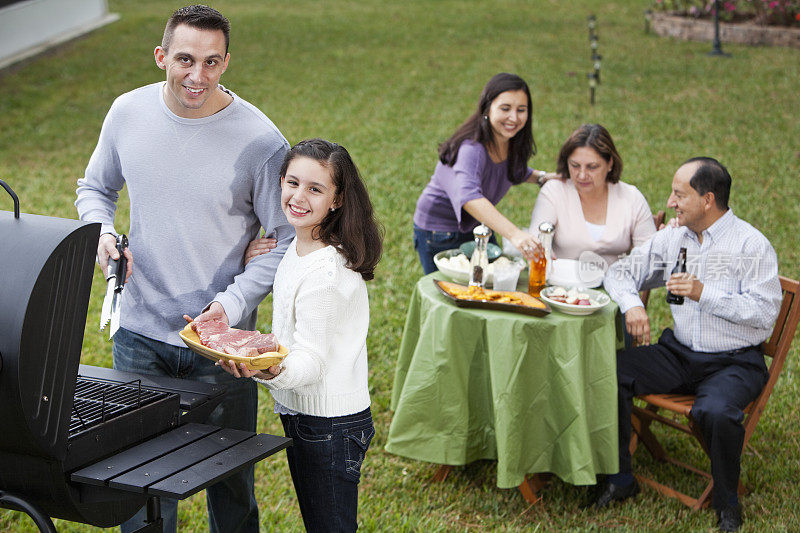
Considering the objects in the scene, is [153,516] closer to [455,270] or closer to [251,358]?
[251,358]

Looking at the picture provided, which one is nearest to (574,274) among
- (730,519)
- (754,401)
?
(754,401)

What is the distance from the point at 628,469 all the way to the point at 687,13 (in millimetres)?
17553

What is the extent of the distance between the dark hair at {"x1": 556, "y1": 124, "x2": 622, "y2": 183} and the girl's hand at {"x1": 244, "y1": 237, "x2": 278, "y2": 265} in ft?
7.04

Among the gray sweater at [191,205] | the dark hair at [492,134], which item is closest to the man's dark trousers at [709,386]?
the dark hair at [492,134]

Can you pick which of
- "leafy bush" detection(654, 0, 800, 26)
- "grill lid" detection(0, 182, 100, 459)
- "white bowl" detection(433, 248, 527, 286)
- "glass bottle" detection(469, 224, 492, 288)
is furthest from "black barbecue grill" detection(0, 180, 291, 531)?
"leafy bush" detection(654, 0, 800, 26)

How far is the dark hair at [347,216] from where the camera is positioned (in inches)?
107

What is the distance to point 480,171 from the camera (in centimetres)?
480

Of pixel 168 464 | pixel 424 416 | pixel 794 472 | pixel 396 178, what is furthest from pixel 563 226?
pixel 396 178

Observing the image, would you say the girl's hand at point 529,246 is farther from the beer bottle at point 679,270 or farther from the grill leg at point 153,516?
the grill leg at point 153,516

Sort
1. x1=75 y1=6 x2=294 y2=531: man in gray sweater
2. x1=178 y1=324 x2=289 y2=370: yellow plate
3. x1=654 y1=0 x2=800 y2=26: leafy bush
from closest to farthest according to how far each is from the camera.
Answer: x1=178 y1=324 x2=289 y2=370: yellow plate → x1=75 y1=6 x2=294 y2=531: man in gray sweater → x1=654 y1=0 x2=800 y2=26: leafy bush

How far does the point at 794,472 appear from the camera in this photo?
452 cm

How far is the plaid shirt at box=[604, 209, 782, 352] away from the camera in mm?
4148

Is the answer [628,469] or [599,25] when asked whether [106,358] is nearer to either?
[628,469]

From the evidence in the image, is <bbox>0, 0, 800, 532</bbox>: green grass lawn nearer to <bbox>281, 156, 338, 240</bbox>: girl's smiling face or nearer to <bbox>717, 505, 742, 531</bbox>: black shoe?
<bbox>717, 505, 742, 531</bbox>: black shoe
